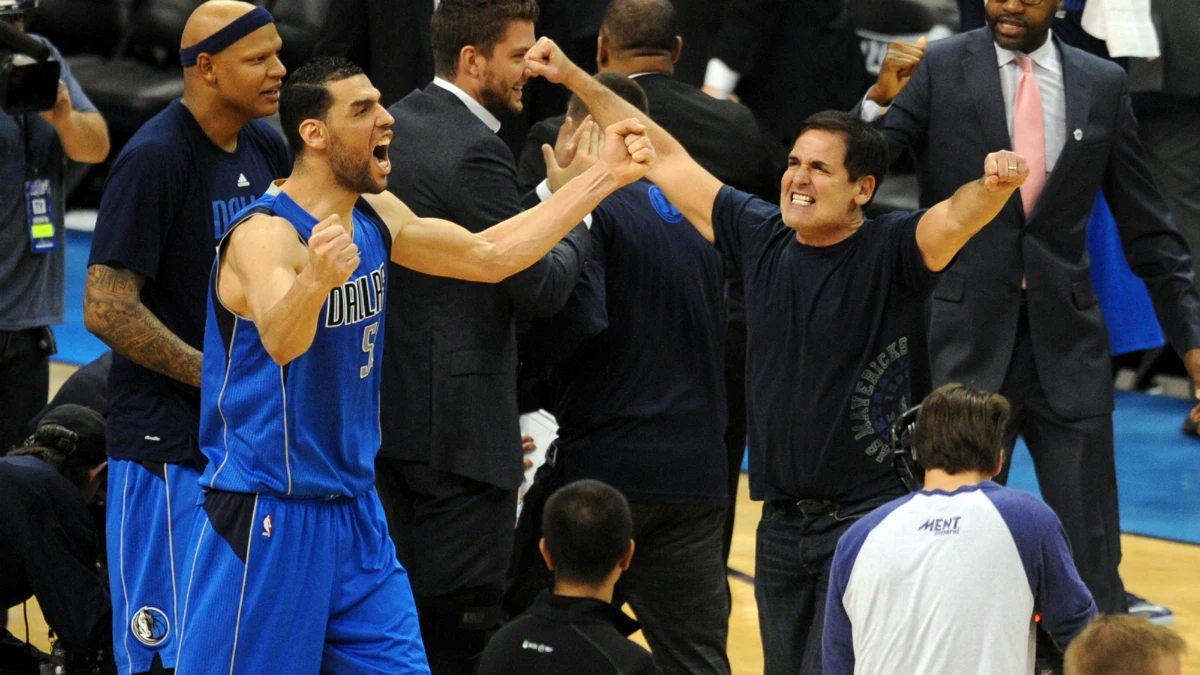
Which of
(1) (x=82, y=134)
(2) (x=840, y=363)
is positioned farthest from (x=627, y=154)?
(1) (x=82, y=134)

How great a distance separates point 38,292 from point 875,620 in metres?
3.82

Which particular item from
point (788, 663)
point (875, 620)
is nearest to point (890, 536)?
point (875, 620)

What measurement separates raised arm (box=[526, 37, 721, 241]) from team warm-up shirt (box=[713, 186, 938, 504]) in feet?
1.27

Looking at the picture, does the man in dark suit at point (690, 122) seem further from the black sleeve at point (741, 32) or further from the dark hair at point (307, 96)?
the black sleeve at point (741, 32)

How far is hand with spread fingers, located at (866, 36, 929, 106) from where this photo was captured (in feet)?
19.1

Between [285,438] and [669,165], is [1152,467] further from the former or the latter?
[285,438]

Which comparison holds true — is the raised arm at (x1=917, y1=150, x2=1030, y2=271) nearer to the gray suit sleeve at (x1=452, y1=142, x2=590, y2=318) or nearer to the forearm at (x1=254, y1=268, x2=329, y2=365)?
the gray suit sleeve at (x1=452, y1=142, x2=590, y2=318)

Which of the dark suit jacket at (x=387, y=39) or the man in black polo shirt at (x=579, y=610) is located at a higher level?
the dark suit jacket at (x=387, y=39)

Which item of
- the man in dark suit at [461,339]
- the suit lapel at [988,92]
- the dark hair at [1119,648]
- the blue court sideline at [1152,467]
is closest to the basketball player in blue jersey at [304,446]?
the man in dark suit at [461,339]

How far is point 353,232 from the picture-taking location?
4.53 meters

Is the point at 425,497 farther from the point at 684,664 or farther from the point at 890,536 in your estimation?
the point at 890,536

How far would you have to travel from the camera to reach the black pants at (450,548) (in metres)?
5.41

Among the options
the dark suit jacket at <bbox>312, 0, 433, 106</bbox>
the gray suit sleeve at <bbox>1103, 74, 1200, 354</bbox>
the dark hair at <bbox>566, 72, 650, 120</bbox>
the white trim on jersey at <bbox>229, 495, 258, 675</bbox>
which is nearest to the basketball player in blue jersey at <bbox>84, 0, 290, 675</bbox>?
the white trim on jersey at <bbox>229, 495, 258, 675</bbox>

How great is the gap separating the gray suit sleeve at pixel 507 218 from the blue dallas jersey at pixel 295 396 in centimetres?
Result: 76
